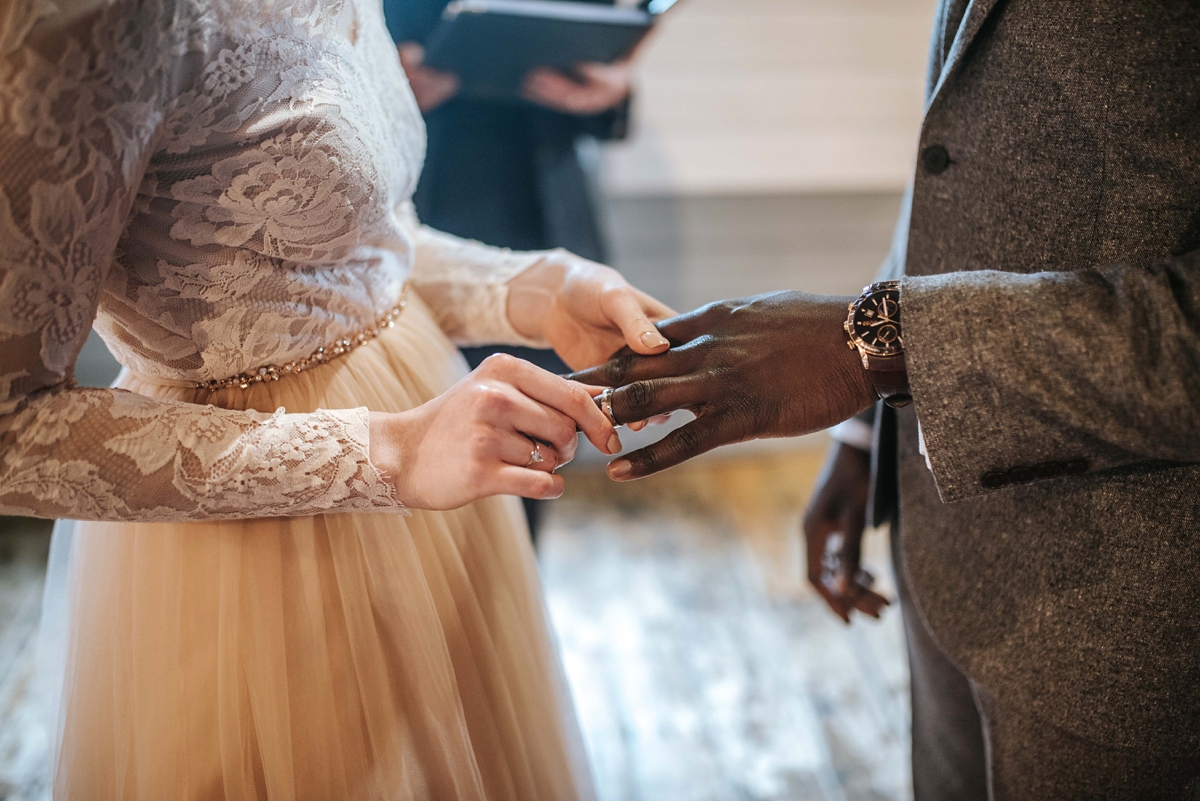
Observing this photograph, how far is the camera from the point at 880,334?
69 cm

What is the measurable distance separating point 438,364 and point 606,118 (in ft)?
3.52

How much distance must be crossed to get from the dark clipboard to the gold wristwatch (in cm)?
95

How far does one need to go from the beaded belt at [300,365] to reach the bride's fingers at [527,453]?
0.84 feet

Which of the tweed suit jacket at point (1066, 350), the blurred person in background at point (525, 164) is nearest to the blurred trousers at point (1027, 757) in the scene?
the tweed suit jacket at point (1066, 350)

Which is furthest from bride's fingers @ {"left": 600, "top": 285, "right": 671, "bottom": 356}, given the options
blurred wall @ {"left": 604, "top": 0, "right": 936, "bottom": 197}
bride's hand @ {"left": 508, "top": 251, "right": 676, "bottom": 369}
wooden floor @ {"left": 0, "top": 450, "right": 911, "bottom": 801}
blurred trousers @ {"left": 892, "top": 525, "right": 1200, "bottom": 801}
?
blurred wall @ {"left": 604, "top": 0, "right": 936, "bottom": 197}

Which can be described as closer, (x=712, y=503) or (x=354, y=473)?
(x=354, y=473)

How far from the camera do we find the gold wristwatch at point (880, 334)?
684 millimetres

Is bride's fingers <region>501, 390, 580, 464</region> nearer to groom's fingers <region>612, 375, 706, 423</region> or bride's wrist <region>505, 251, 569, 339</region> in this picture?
groom's fingers <region>612, 375, 706, 423</region>

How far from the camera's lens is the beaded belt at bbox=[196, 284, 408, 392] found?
2.45 ft

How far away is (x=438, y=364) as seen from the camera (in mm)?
891

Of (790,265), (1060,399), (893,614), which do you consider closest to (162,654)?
(1060,399)

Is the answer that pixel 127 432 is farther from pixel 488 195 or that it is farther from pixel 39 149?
pixel 488 195

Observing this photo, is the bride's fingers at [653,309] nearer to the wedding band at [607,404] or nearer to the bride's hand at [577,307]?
the bride's hand at [577,307]

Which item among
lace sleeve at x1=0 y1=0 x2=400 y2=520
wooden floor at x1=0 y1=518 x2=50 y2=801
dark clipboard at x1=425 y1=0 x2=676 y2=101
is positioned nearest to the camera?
lace sleeve at x1=0 y1=0 x2=400 y2=520
